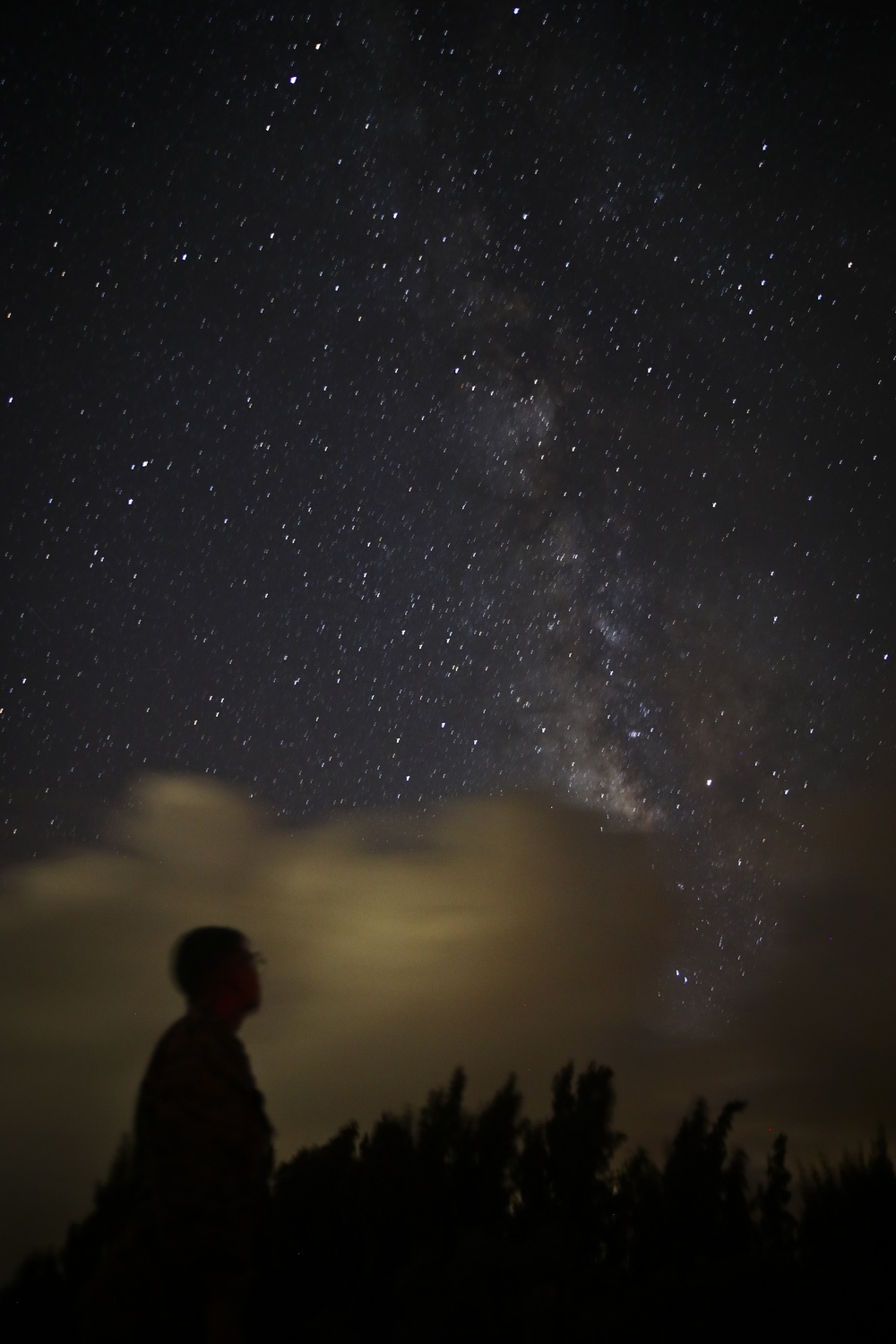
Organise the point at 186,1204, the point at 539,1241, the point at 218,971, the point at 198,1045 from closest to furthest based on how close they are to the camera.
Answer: the point at 186,1204 → the point at 198,1045 → the point at 218,971 → the point at 539,1241

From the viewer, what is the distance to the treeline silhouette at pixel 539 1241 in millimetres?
7031

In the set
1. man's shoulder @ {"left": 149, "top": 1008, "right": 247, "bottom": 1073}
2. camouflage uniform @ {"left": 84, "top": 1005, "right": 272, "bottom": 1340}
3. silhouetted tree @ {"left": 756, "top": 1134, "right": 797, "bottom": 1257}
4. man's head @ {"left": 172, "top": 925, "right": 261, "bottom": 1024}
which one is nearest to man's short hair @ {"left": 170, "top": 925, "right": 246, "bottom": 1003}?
man's head @ {"left": 172, "top": 925, "right": 261, "bottom": 1024}

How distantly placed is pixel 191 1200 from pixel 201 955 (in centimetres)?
64

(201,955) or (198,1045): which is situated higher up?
(201,955)

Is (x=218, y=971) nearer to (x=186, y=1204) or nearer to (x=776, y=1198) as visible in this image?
(x=186, y=1204)

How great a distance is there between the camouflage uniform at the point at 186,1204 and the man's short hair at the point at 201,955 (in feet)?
0.84

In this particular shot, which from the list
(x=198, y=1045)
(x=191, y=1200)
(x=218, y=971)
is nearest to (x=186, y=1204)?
(x=191, y=1200)

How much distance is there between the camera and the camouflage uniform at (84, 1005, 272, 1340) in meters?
2.23

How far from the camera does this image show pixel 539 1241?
34.7 feet

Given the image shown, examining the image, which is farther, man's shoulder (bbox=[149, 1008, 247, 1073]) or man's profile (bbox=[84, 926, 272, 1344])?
man's shoulder (bbox=[149, 1008, 247, 1073])

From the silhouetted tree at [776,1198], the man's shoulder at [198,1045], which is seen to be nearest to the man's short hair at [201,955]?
the man's shoulder at [198,1045]

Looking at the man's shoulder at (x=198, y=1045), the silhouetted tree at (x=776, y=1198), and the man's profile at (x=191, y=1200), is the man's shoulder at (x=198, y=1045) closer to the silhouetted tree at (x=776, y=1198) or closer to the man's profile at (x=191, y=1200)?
the man's profile at (x=191, y=1200)

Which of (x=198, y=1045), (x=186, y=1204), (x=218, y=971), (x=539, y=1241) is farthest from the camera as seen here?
(x=539, y=1241)

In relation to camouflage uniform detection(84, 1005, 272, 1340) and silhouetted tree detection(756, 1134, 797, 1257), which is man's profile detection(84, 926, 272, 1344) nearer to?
camouflage uniform detection(84, 1005, 272, 1340)
